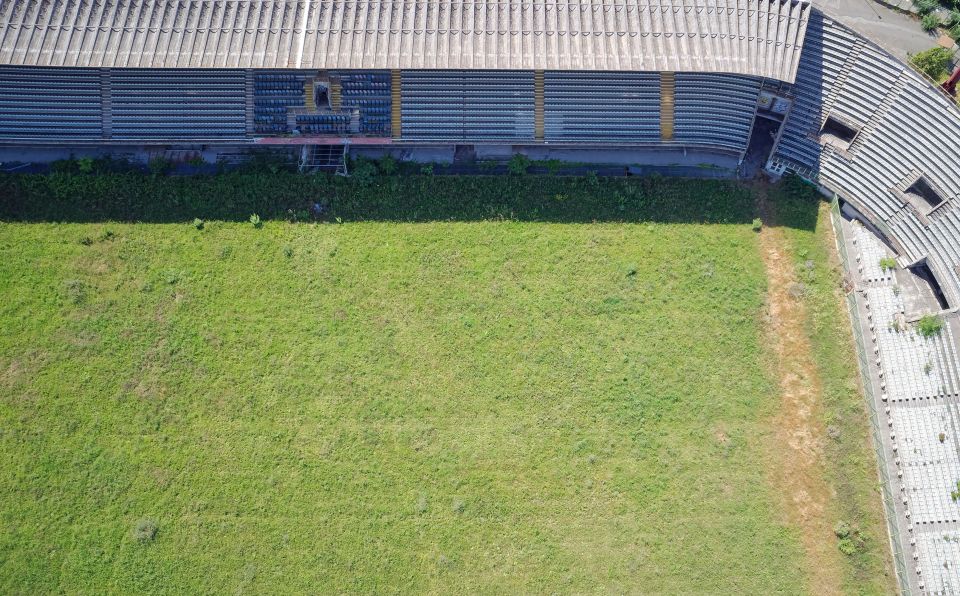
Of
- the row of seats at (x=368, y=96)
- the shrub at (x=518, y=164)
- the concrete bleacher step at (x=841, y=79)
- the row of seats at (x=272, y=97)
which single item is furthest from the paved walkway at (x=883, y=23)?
the row of seats at (x=272, y=97)

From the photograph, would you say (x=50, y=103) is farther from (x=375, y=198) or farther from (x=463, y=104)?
(x=463, y=104)

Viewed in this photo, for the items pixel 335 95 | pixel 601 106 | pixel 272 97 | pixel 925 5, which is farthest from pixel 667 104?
pixel 272 97

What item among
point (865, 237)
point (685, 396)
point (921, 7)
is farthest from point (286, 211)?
point (921, 7)

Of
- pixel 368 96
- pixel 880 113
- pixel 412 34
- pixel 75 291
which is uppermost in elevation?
pixel 412 34

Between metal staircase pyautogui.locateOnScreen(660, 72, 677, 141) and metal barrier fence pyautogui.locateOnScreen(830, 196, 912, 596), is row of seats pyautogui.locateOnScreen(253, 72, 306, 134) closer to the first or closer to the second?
metal staircase pyautogui.locateOnScreen(660, 72, 677, 141)

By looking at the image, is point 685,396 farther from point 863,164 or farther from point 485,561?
point 863,164

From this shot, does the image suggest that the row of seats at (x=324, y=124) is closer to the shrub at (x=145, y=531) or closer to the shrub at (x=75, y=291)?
the shrub at (x=75, y=291)
